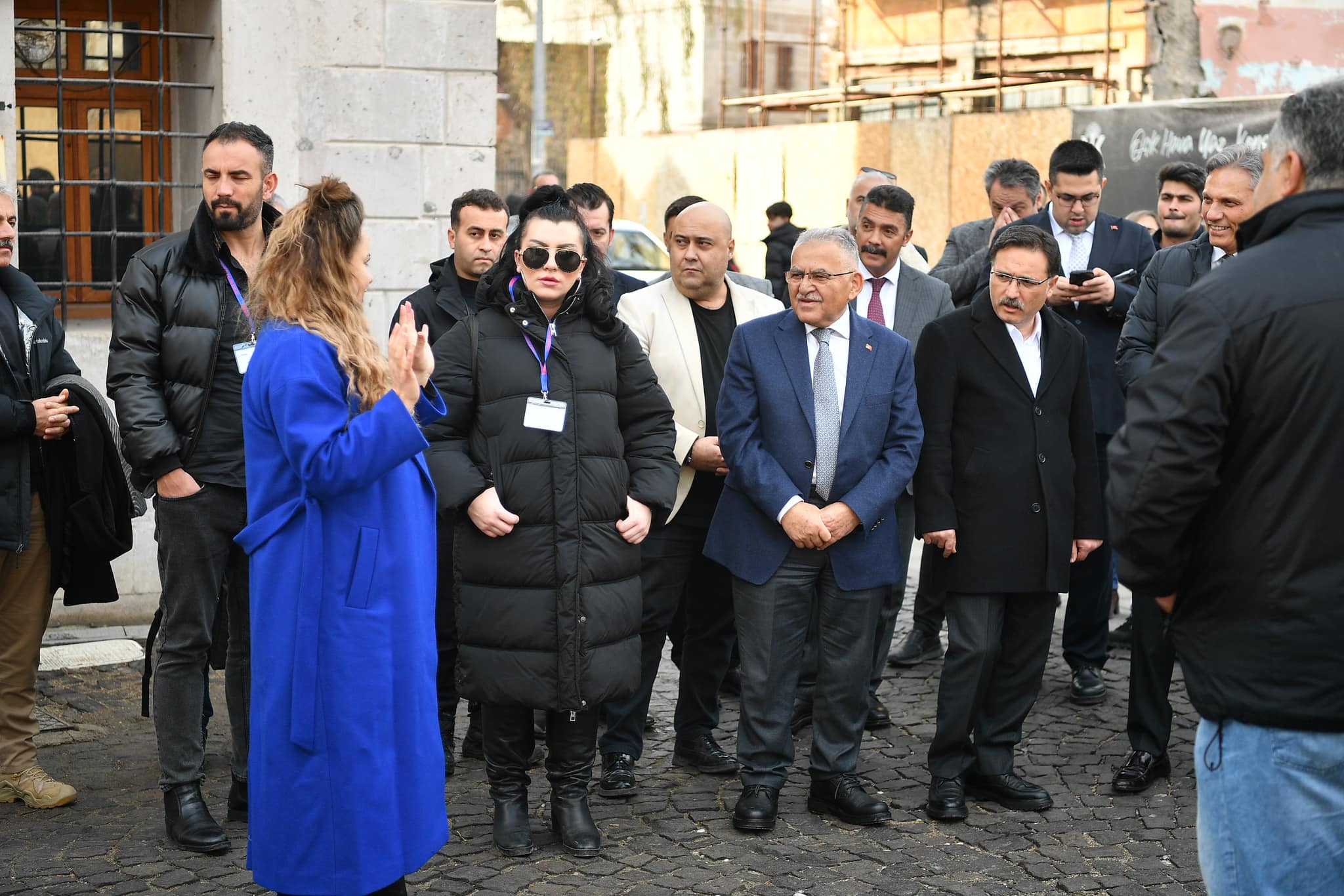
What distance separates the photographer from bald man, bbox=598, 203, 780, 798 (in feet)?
18.4

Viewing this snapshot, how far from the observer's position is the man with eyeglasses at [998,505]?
17.4ft

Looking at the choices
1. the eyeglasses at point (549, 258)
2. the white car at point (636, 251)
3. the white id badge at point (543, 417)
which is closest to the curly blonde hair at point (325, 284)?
the white id badge at point (543, 417)

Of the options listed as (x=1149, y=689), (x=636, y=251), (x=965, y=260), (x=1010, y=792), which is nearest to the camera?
(x=1010, y=792)

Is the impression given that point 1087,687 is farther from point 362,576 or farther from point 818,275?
point 362,576

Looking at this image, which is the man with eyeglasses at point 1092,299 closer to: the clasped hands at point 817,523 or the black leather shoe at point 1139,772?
the black leather shoe at point 1139,772

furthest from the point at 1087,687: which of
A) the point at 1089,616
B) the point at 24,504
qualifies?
the point at 24,504

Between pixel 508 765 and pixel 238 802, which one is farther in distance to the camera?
pixel 238 802

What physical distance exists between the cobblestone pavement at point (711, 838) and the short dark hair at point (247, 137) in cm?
227


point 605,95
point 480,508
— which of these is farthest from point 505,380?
point 605,95

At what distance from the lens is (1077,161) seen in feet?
23.1

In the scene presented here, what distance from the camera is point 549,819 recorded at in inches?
205

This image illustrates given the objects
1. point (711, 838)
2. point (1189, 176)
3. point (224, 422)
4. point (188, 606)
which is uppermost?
point (1189, 176)

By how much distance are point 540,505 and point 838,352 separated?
1269 mm

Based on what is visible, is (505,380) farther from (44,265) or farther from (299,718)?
(44,265)
